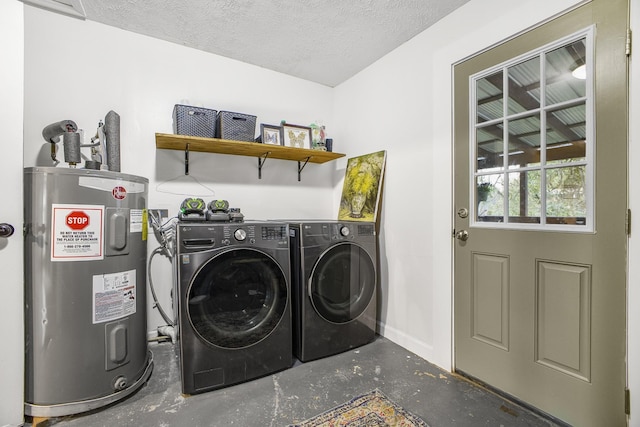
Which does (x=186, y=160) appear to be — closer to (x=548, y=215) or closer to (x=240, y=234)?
(x=240, y=234)

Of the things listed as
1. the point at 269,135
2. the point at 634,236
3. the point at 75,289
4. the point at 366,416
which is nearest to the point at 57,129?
the point at 75,289

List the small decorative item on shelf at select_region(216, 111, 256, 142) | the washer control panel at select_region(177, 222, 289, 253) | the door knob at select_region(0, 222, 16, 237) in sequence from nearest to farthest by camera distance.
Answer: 1. the door knob at select_region(0, 222, 16, 237)
2. the washer control panel at select_region(177, 222, 289, 253)
3. the small decorative item on shelf at select_region(216, 111, 256, 142)

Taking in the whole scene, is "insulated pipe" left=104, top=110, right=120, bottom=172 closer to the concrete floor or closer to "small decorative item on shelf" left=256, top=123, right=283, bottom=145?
"small decorative item on shelf" left=256, top=123, right=283, bottom=145

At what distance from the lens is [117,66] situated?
2.10 metres

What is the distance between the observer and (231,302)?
1731 millimetres

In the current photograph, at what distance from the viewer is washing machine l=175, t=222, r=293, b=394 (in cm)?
160

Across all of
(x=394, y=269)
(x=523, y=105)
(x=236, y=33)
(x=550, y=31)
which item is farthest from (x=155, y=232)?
(x=550, y=31)

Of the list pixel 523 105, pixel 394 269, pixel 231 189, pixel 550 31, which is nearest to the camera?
pixel 550 31

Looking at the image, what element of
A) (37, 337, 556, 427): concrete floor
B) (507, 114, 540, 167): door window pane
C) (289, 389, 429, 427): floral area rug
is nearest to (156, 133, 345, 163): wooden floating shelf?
(507, 114, 540, 167): door window pane

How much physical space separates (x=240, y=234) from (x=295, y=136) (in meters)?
1.19

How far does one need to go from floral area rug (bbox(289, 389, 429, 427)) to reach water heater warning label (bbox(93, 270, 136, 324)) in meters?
1.08

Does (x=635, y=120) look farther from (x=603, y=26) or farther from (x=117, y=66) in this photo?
(x=117, y=66)

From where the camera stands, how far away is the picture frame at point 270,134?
96.0 inches

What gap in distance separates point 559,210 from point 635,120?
1.47 feet
